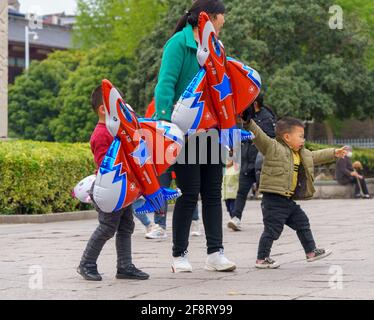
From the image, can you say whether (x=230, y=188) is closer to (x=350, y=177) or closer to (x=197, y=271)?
(x=197, y=271)

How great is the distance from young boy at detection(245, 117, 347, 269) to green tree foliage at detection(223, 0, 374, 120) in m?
27.1

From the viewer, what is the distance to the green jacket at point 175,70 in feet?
22.9

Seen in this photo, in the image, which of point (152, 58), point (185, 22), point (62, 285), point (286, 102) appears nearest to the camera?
point (62, 285)

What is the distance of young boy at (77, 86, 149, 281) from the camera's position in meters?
7.01

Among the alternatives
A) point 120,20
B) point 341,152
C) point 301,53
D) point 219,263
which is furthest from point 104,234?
point 120,20

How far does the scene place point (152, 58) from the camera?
129 feet

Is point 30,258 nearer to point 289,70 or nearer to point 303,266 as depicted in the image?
point 303,266

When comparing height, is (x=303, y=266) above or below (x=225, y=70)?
below

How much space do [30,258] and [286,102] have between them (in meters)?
26.8

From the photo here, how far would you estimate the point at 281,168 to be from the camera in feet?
25.2

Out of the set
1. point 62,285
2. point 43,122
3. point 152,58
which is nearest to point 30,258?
point 62,285

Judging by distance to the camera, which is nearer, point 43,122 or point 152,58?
point 152,58
